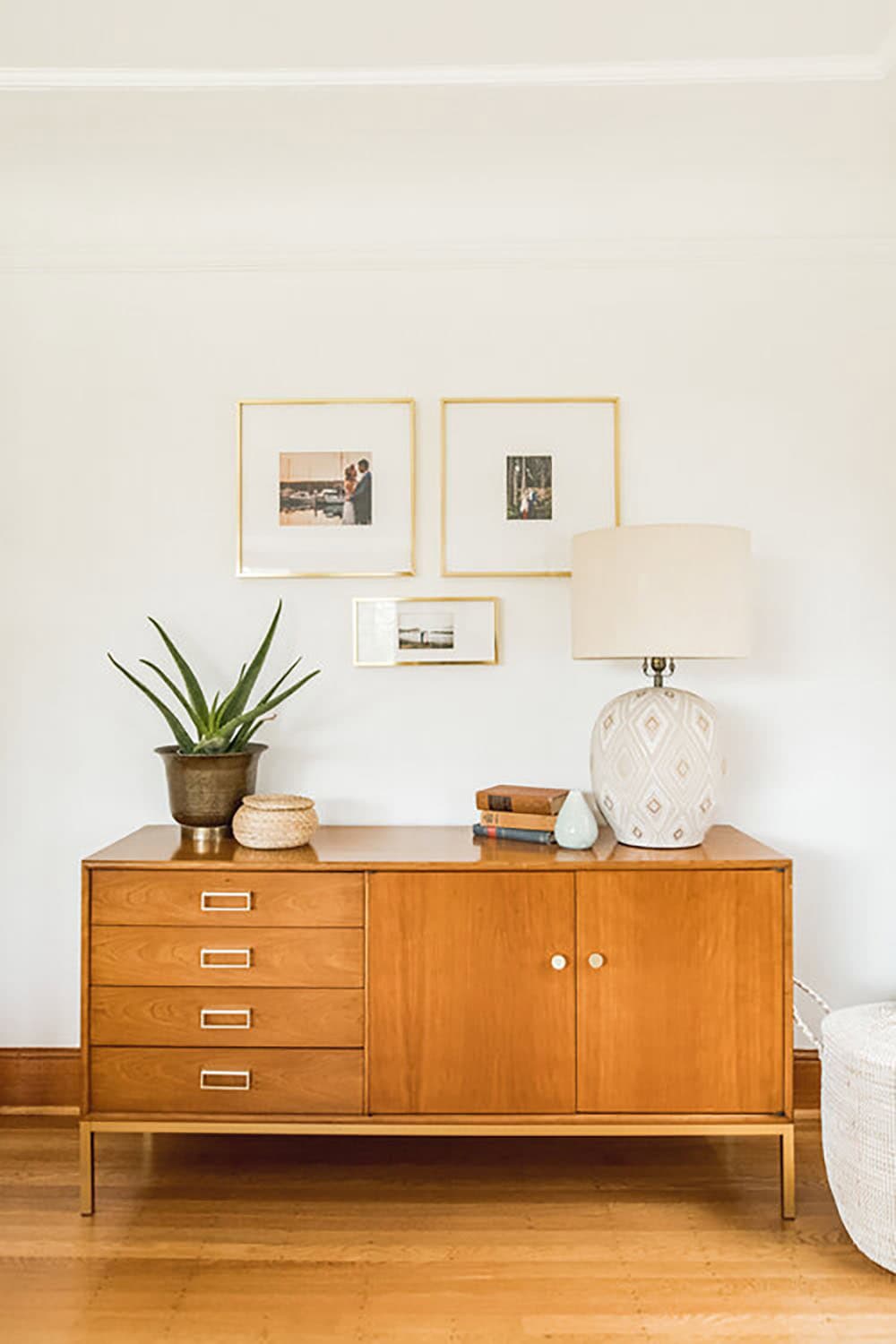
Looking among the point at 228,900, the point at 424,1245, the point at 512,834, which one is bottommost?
the point at 424,1245

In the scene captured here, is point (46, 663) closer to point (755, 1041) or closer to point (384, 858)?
point (384, 858)

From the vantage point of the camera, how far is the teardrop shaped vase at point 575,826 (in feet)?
7.25

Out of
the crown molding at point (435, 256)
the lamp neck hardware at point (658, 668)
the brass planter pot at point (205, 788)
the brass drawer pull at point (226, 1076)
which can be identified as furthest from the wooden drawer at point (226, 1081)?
the crown molding at point (435, 256)

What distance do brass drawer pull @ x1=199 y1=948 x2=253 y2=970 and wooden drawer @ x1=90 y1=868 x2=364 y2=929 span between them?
5cm

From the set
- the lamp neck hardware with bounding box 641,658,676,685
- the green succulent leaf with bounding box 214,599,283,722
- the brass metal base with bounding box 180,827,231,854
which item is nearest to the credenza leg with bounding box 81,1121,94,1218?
the brass metal base with bounding box 180,827,231,854

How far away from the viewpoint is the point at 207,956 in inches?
83.5

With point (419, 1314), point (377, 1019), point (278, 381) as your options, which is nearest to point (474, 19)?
point (278, 381)

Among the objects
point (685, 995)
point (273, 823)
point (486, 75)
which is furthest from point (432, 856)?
point (486, 75)

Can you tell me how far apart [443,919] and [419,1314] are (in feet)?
2.31

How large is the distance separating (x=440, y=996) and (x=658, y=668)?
0.88 metres

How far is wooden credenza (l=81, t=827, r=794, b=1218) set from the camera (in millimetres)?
2080

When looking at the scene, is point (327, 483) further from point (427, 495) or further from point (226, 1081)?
point (226, 1081)

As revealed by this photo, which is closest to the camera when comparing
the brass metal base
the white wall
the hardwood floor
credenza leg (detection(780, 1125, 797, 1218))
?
the hardwood floor

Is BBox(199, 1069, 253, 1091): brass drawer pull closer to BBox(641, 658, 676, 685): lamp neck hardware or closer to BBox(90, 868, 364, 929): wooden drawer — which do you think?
BBox(90, 868, 364, 929): wooden drawer
